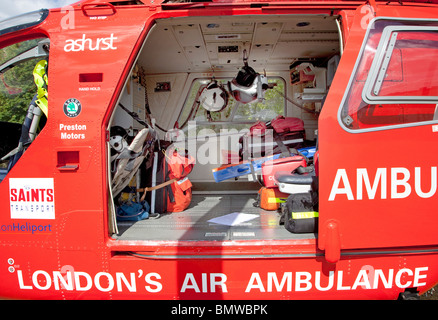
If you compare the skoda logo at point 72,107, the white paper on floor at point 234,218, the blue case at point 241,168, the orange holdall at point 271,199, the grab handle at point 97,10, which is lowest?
the white paper on floor at point 234,218

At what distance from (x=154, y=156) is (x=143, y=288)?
165 cm

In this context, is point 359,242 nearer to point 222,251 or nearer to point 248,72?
point 222,251

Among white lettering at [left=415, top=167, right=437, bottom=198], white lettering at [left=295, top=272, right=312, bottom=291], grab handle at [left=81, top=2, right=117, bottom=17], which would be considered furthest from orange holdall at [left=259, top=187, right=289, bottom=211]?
grab handle at [left=81, top=2, right=117, bottom=17]

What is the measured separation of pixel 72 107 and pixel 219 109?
2772 mm

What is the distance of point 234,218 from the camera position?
9.08ft

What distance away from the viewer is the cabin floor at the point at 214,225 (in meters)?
2.17

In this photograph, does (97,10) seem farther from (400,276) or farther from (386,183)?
(400,276)

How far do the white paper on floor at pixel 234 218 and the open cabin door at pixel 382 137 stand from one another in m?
0.93

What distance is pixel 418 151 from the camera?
1841 mm

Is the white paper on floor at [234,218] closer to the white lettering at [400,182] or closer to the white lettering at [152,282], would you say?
the white lettering at [152,282]

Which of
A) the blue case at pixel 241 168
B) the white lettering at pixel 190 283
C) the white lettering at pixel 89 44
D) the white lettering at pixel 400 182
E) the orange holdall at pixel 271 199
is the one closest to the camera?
the white lettering at pixel 400 182

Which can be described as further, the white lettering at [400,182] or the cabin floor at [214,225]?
the cabin floor at [214,225]

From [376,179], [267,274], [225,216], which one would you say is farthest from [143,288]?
[376,179]

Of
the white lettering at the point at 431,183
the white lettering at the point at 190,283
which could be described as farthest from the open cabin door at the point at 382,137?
the white lettering at the point at 190,283
